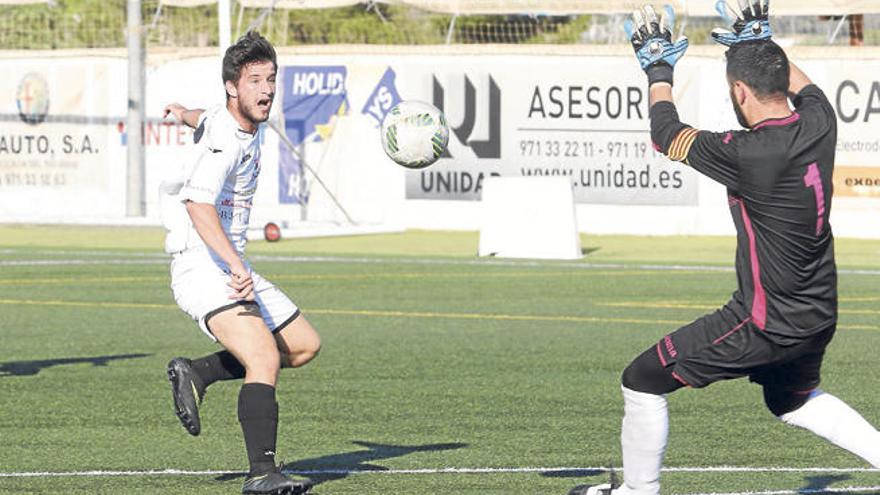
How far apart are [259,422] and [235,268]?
702mm

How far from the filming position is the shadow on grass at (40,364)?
43.7ft

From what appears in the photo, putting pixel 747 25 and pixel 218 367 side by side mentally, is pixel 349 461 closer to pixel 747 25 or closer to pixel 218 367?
pixel 218 367

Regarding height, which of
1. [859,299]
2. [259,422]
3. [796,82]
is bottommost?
[859,299]

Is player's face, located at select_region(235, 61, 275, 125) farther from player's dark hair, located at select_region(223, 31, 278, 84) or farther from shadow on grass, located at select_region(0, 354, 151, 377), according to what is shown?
shadow on grass, located at select_region(0, 354, 151, 377)

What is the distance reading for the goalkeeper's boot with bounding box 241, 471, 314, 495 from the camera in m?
8.41

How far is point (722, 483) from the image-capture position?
9.06 meters

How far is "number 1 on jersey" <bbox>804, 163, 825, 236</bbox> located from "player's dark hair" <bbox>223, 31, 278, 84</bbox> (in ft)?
8.36

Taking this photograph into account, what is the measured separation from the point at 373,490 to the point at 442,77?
63.9ft

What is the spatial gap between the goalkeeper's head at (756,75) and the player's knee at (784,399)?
118cm

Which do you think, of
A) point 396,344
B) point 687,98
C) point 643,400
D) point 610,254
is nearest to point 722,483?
point 643,400

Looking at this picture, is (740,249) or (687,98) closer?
(740,249)

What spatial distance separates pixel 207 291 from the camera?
349 inches

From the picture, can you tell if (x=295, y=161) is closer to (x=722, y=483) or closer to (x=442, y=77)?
(x=442, y=77)

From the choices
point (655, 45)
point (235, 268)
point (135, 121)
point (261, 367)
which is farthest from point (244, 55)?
point (135, 121)
